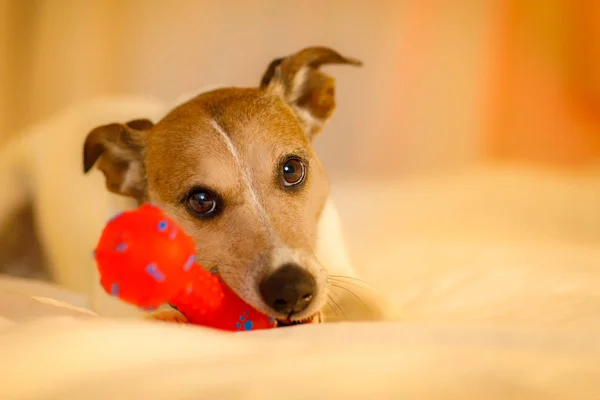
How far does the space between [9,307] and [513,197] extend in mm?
2810

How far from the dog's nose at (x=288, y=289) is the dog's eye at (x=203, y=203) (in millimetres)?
407

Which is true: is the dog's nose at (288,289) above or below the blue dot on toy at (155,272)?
below

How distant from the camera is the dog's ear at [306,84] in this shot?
1979 mm

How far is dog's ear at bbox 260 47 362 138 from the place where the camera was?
1979 millimetres

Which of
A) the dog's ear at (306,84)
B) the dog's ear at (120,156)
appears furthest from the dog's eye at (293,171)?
the dog's ear at (120,156)

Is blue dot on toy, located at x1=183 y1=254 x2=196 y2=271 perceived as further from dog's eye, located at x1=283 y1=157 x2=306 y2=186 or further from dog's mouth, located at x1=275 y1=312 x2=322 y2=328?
dog's eye, located at x1=283 y1=157 x2=306 y2=186

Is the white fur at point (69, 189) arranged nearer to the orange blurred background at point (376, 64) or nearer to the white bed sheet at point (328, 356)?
the orange blurred background at point (376, 64)

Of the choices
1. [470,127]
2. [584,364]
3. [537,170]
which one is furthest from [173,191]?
[537,170]

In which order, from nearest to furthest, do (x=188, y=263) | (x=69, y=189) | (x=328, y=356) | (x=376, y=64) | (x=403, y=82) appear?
(x=328, y=356) < (x=188, y=263) < (x=69, y=189) < (x=376, y=64) < (x=403, y=82)

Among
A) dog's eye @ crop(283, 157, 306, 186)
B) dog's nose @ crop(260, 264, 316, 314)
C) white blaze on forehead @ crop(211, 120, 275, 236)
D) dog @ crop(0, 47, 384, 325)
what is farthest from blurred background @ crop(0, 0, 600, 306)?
dog's nose @ crop(260, 264, 316, 314)

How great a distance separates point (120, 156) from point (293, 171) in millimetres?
704

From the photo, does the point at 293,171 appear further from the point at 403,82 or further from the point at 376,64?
the point at 403,82

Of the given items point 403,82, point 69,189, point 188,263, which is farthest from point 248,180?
point 403,82

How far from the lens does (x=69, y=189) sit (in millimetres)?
2426
